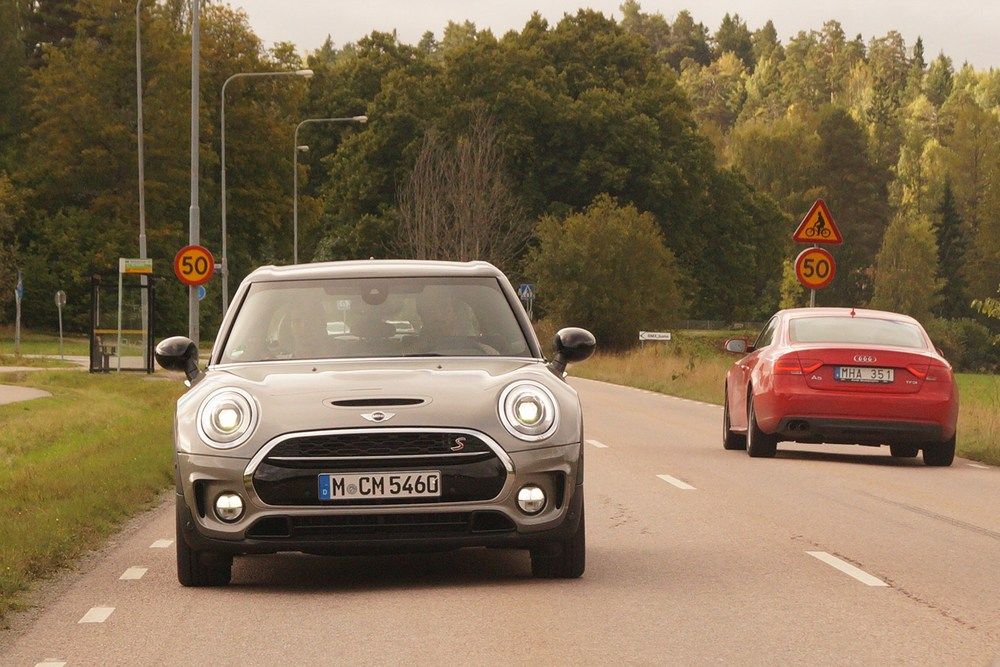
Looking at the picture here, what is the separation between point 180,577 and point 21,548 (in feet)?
5.00

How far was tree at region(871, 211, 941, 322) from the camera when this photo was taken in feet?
426

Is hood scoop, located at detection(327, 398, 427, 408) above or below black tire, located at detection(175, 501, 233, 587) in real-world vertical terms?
above

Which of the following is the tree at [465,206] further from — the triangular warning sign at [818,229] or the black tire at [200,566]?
the black tire at [200,566]

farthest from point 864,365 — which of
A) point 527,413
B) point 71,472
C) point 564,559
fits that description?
point 527,413

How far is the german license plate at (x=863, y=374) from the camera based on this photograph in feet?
57.6

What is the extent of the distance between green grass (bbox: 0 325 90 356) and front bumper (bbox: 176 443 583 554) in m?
55.6

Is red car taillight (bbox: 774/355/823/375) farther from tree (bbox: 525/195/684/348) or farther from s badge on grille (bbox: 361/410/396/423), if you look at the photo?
tree (bbox: 525/195/684/348)

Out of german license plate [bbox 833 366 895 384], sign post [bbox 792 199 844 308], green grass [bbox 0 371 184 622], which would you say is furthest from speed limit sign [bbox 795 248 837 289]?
german license plate [bbox 833 366 895 384]

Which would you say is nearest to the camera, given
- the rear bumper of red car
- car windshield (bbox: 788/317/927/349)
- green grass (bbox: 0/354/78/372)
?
the rear bumper of red car

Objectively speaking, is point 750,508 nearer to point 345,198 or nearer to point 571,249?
point 571,249

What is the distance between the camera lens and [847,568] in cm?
1001

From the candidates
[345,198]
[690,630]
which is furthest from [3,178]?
[690,630]

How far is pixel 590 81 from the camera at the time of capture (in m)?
82.6

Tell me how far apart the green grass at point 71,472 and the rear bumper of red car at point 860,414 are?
5704 millimetres
